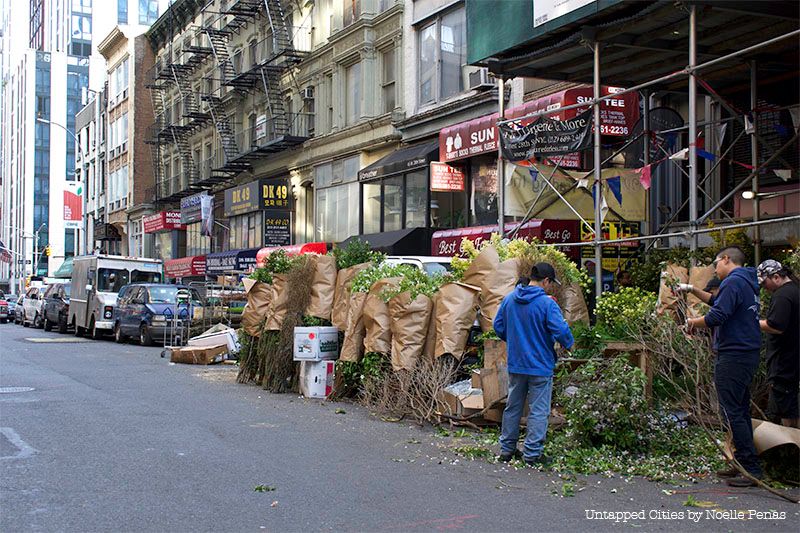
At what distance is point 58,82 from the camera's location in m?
106

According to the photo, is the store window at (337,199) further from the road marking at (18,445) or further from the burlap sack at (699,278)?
the burlap sack at (699,278)

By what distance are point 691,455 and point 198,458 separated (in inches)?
175

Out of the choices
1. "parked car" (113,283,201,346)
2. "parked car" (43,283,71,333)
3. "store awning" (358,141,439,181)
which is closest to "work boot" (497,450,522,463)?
"store awning" (358,141,439,181)

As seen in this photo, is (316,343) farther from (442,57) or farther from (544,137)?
(442,57)

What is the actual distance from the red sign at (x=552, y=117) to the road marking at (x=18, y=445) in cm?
1013

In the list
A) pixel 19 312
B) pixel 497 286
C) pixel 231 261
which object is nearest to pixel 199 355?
pixel 497 286

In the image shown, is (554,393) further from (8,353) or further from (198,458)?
(8,353)

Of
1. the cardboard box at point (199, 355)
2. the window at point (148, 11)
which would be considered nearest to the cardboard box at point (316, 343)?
the cardboard box at point (199, 355)

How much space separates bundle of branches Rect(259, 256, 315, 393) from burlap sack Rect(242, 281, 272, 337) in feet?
1.64

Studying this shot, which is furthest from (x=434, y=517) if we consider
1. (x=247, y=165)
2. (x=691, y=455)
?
(x=247, y=165)

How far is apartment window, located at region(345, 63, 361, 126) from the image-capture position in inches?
1171

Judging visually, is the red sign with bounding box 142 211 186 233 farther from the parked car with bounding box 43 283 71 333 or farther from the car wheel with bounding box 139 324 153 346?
the car wheel with bounding box 139 324 153 346

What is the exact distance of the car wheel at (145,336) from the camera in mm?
25436

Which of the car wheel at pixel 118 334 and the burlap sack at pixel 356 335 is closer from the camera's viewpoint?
the burlap sack at pixel 356 335
